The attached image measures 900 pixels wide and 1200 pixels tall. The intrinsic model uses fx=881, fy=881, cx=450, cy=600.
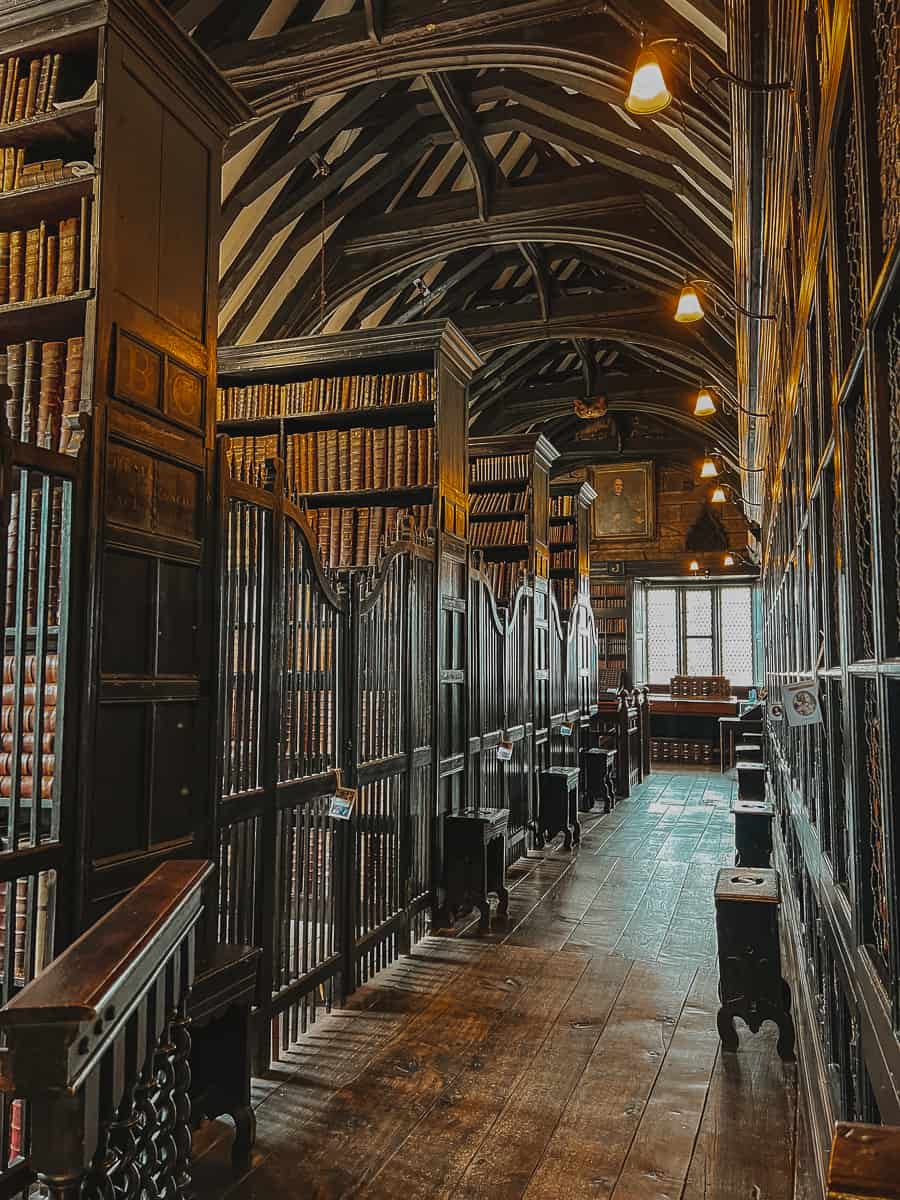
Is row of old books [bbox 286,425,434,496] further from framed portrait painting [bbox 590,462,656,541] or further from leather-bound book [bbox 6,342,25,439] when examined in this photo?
framed portrait painting [bbox 590,462,656,541]

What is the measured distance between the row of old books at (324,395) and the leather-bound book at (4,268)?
282 cm

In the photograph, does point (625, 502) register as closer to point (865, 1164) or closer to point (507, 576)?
point (507, 576)

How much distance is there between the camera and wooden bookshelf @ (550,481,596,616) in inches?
392

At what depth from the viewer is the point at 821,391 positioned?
2.20 m

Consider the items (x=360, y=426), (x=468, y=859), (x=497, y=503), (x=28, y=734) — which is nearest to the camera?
(x=28, y=734)

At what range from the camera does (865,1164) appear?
29.5 inches

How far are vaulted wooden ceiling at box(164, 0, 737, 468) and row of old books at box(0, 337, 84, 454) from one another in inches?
105

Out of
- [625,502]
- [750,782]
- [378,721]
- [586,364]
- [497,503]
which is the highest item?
[586,364]

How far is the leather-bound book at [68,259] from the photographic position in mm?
2633

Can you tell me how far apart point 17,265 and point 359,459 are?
9.47ft

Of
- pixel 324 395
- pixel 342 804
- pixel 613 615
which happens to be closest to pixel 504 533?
pixel 324 395

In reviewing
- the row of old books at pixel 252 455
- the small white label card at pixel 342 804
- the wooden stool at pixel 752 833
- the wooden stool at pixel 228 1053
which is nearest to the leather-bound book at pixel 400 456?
the row of old books at pixel 252 455

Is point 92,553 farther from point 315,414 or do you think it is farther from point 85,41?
point 315,414

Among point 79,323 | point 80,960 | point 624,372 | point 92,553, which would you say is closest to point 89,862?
point 92,553
